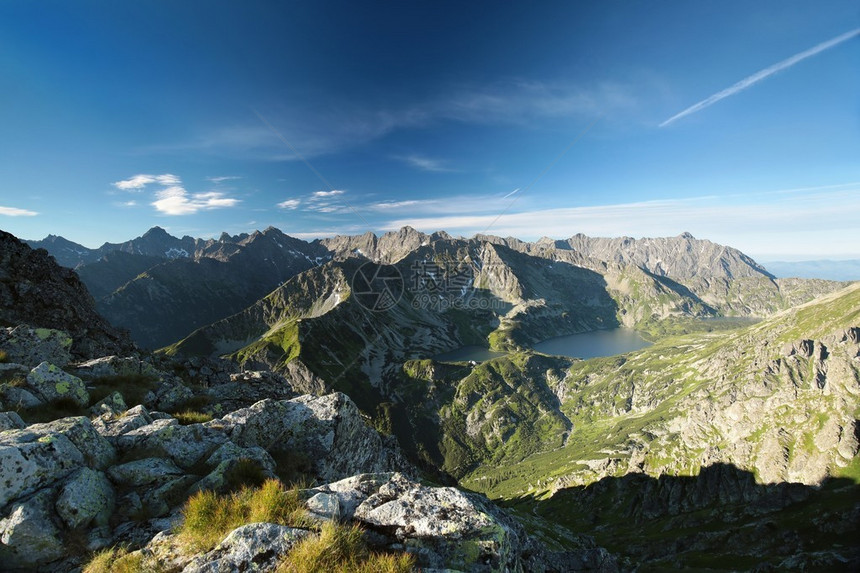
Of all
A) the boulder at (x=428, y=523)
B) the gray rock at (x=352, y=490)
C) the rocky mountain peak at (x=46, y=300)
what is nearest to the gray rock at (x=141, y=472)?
the gray rock at (x=352, y=490)

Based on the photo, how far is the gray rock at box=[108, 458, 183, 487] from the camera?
10633 millimetres

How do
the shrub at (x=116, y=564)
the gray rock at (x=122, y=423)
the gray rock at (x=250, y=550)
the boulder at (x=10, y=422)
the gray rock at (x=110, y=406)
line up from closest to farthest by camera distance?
the gray rock at (x=250, y=550), the shrub at (x=116, y=564), the boulder at (x=10, y=422), the gray rock at (x=122, y=423), the gray rock at (x=110, y=406)

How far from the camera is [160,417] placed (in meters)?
16.0

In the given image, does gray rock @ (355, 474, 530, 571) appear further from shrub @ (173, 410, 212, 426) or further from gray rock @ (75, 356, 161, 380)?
gray rock @ (75, 356, 161, 380)

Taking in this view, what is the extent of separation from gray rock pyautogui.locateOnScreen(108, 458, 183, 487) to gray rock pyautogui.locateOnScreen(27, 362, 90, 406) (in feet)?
27.5

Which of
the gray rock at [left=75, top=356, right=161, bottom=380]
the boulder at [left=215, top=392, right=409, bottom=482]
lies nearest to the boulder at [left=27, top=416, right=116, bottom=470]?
the boulder at [left=215, top=392, right=409, bottom=482]

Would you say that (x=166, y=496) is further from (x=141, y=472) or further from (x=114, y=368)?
(x=114, y=368)

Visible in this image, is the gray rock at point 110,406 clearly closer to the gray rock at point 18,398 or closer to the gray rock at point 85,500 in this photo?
the gray rock at point 18,398

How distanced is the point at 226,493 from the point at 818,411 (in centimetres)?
25280

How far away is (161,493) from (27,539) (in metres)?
2.68

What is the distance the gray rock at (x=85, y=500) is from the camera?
28.1 ft

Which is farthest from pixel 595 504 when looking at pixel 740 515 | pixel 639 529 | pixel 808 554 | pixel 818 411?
pixel 818 411

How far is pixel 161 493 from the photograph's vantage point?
10219 mm

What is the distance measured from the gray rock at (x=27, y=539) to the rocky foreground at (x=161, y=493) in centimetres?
2
